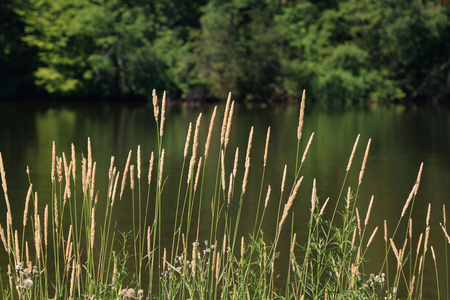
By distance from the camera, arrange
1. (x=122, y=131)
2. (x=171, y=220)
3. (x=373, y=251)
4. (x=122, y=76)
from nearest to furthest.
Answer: (x=373, y=251)
(x=171, y=220)
(x=122, y=131)
(x=122, y=76)

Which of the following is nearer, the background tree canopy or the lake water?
the lake water

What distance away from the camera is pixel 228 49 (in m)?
44.8

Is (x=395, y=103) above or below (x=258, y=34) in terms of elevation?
below

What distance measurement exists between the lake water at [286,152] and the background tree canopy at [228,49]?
8459 mm

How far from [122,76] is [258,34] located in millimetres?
7341

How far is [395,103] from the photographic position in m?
46.9

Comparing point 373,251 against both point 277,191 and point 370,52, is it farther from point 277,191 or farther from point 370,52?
point 370,52

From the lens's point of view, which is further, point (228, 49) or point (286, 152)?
point (228, 49)

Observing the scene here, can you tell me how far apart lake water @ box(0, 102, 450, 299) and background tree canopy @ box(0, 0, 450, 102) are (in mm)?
8459

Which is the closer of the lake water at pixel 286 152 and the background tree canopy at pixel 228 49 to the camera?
the lake water at pixel 286 152

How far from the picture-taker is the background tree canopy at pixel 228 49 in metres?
42.7

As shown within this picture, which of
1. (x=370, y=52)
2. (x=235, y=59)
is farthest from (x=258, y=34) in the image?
(x=370, y=52)

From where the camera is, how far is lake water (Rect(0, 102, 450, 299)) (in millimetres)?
10836

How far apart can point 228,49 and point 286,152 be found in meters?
26.1
